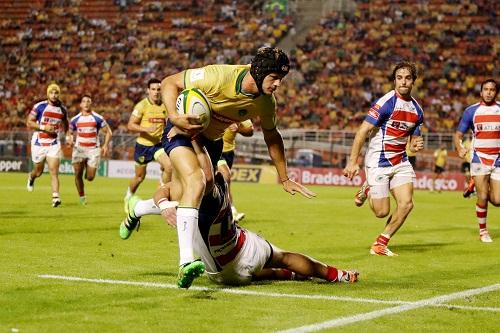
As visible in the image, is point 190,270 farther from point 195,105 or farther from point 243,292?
point 195,105

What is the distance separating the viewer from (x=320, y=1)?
52.0 meters

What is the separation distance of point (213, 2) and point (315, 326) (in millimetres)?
48918

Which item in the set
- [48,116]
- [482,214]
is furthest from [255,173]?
[482,214]

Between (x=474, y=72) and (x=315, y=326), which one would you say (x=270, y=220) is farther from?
(x=474, y=72)

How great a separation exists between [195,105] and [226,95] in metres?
0.34

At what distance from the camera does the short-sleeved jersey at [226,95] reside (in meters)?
8.23

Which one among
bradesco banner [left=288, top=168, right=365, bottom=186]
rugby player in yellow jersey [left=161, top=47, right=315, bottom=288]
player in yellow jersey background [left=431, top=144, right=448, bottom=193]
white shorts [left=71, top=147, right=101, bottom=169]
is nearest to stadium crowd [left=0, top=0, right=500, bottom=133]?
bradesco banner [left=288, top=168, right=365, bottom=186]

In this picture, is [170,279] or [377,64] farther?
[377,64]

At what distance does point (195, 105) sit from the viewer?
8.06 meters

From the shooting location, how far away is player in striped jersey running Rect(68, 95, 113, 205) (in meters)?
22.0

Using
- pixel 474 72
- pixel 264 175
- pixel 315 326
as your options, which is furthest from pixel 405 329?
pixel 474 72

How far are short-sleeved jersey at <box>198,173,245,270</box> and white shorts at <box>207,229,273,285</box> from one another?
74 mm

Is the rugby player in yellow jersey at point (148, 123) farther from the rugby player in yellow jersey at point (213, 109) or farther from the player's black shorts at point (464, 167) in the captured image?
the player's black shorts at point (464, 167)

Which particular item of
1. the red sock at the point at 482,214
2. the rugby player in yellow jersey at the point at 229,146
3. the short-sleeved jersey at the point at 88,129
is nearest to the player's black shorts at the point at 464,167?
the short-sleeved jersey at the point at 88,129
